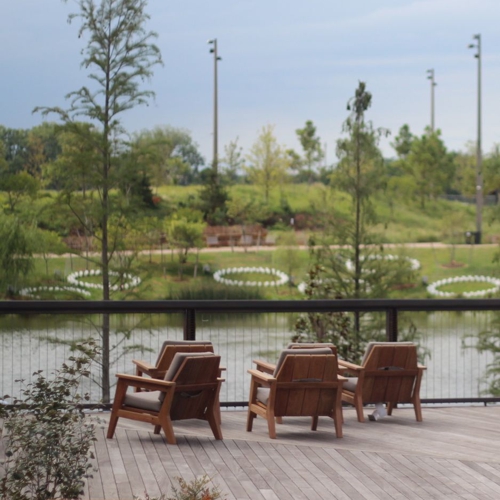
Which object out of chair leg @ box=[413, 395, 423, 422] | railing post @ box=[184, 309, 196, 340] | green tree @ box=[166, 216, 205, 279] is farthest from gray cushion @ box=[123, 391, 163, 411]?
green tree @ box=[166, 216, 205, 279]

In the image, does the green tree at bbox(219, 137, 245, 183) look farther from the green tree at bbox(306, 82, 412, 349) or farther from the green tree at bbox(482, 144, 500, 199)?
the green tree at bbox(306, 82, 412, 349)

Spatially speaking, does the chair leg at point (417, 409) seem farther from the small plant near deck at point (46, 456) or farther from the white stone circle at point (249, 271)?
the white stone circle at point (249, 271)

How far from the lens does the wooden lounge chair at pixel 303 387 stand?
625cm

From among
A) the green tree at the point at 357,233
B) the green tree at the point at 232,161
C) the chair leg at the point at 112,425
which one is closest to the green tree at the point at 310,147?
the green tree at the point at 232,161

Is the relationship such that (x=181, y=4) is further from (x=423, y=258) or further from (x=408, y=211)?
(x=423, y=258)

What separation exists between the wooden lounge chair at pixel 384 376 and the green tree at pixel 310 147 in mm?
43208

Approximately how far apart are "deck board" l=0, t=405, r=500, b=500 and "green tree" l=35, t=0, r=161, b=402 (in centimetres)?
1748

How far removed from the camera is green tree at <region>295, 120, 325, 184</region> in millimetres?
50375

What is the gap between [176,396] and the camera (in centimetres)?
601

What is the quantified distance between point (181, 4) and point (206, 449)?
2158 inches

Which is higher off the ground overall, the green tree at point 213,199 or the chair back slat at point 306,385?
the green tree at point 213,199

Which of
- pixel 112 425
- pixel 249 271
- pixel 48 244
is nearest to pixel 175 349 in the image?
pixel 112 425

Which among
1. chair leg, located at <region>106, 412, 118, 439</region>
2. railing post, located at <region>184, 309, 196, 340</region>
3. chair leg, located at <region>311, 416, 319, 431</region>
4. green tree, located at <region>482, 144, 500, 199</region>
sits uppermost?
green tree, located at <region>482, 144, 500, 199</region>

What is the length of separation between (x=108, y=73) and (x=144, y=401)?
19483mm
